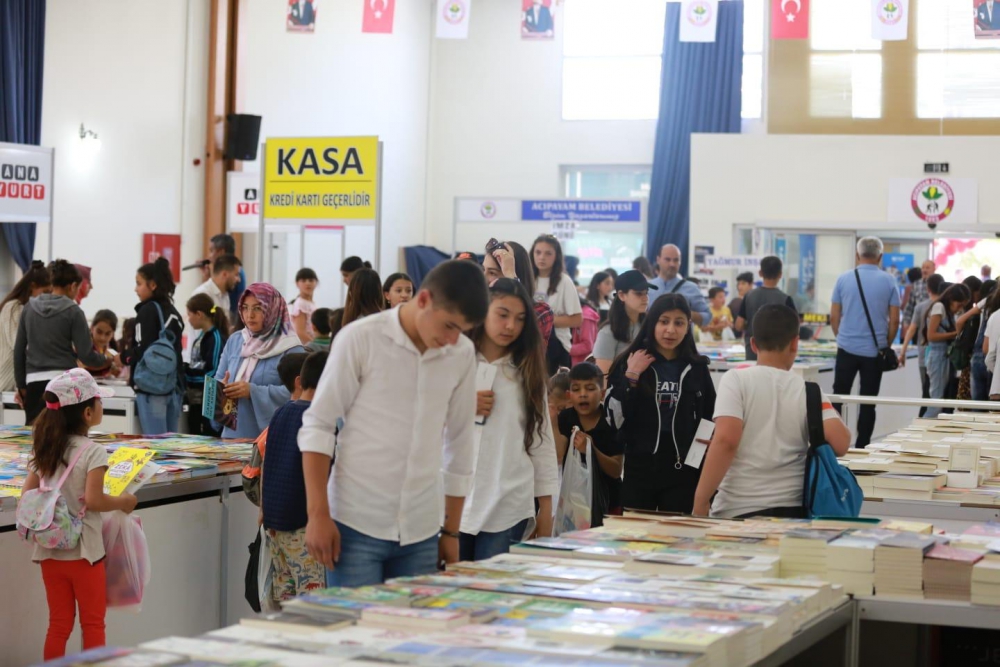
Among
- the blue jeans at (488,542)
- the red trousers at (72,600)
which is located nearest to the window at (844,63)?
the blue jeans at (488,542)

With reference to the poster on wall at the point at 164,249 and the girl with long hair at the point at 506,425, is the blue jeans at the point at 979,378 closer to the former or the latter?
the girl with long hair at the point at 506,425

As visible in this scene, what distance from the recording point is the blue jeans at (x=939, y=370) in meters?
Result: 9.98

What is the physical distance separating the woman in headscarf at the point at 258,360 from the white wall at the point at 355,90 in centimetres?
849

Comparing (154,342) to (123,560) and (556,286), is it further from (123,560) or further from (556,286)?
(123,560)

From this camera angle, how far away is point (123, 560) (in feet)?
12.8

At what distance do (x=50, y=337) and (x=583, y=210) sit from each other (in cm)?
636

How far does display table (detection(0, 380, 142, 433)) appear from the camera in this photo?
7.04m

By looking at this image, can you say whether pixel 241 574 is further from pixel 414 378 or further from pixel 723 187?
pixel 723 187

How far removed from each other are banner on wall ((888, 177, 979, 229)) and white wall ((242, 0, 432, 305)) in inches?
269

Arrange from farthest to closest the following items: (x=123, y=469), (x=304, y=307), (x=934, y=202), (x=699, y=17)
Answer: (x=934, y=202) < (x=699, y=17) < (x=304, y=307) < (x=123, y=469)

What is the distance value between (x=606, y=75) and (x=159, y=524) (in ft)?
48.2

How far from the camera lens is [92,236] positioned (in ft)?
37.3

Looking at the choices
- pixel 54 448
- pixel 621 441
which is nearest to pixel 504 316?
pixel 621 441

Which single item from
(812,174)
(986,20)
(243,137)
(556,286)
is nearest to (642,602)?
(556,286)
